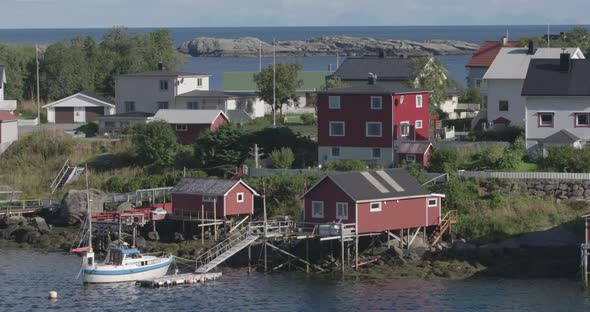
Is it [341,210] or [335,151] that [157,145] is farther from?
[341,210]

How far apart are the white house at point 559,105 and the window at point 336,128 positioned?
31.8 ft

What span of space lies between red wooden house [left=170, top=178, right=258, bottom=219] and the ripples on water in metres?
6.45

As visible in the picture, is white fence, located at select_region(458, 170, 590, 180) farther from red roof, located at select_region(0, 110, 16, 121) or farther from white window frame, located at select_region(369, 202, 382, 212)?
red roof, located at select_region(0, 110, 16, 121)

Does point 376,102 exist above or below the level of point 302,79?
below

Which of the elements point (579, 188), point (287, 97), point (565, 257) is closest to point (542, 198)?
point (579, 188)

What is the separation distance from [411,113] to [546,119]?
24.6 ft

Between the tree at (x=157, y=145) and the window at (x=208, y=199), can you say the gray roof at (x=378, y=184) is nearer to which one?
the window at (x=208, y=199)

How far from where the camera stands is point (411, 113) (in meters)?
70.8

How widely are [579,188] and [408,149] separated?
10.0 metres

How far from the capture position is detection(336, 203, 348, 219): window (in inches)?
2174

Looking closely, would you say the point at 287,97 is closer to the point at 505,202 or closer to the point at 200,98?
the point at 200,98

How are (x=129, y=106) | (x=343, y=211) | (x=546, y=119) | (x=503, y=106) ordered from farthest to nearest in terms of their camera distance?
1. (x=129, y=106)
2. (x=503, y=106)
3. (x=546, y=119)
4. (x=343, y=211)

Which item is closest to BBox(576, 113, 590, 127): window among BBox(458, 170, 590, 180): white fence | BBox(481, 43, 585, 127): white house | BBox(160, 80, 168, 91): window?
BBox(458, 170, 590, 180): white fence

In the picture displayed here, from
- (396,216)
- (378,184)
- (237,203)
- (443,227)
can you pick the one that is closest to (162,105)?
(237,203)
